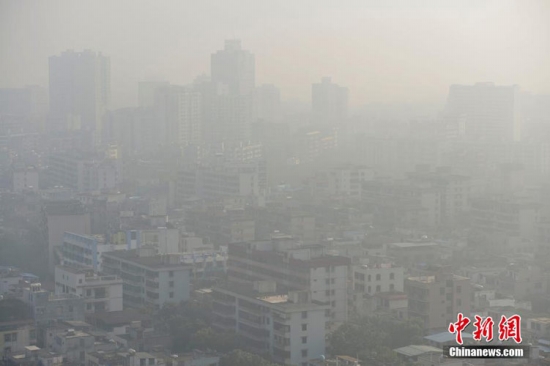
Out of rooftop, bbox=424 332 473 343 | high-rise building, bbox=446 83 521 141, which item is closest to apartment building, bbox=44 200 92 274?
rooftop, bbox=424 332 473 343

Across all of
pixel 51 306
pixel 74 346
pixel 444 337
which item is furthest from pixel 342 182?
pixel 74 346

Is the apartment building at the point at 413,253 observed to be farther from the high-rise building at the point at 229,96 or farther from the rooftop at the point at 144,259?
the high-rise building at the point at 229,96

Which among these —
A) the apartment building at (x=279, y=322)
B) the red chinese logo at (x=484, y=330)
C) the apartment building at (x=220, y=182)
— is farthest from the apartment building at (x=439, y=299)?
the apartment building at (x=220, y=182)

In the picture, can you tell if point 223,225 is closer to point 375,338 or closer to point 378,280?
point 378,280

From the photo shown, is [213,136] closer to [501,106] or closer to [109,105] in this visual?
[109,105]

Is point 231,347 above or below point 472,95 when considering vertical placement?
below

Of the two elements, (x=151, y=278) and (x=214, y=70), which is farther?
(x=214, y=70)

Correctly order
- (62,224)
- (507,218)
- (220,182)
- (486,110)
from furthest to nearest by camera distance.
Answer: (486,110) → (220,182) → (507,218) → (62,224)

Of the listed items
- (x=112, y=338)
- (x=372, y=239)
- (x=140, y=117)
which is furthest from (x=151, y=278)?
(x=140, y=117)
